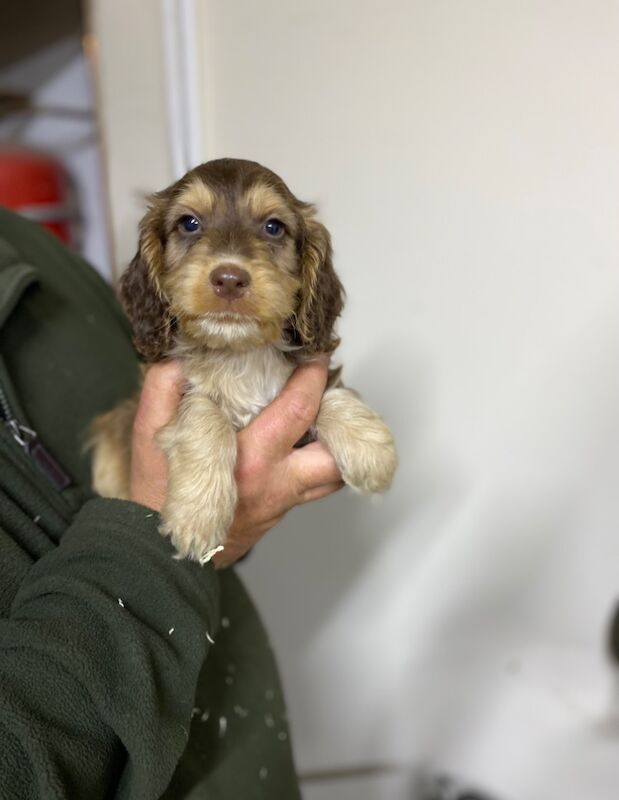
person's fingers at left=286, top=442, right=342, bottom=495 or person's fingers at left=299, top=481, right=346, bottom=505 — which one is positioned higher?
person's fingers at left=286, top=442, right=342, bottom=495

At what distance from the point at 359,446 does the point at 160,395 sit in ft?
1.35

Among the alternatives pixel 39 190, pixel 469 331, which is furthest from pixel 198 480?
pixel 39 190

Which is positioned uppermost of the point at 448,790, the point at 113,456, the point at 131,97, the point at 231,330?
the point at 131,97

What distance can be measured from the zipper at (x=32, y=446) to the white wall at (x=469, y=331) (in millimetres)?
1093

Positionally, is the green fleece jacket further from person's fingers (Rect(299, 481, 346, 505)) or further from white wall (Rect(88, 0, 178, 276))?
white wall (Rect(88, 0, 178, 276))

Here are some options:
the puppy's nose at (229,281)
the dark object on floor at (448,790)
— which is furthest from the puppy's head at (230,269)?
the dark object on floor at (448,790)

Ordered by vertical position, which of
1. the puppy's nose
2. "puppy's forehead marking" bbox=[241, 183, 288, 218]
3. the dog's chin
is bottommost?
the dog's chin

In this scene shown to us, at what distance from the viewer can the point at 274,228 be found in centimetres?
135

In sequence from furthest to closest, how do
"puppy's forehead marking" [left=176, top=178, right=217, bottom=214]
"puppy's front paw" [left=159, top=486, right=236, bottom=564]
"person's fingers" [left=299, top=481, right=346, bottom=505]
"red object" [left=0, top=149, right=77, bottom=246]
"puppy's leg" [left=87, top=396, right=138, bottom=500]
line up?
"red object" [left=0, top=149, right=77, bottom=246], "puppy's leg" [left=87, top=396, right=138, bottom=500], "person's fingers" [left=299, top=481, right=346, bottom=505], "puppy's forehead marking" [left=176, top=178, right=217, bottom=214], "puppy's front paw" [left=159, top=486, right=236, bottom=564]

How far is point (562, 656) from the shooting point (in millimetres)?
1961

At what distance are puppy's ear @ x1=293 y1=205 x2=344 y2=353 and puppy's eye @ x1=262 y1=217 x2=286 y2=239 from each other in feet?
0.19

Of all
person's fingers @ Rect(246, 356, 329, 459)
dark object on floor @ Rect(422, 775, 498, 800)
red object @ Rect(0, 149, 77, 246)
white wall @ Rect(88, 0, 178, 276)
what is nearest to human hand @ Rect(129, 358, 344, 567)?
person's fingers @ Rect(246, 356, 329, 459)

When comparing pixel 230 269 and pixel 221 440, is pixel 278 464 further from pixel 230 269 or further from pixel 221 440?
pixel 230 269

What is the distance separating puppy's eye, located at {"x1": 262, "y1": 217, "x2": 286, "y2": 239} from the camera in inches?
52.4
